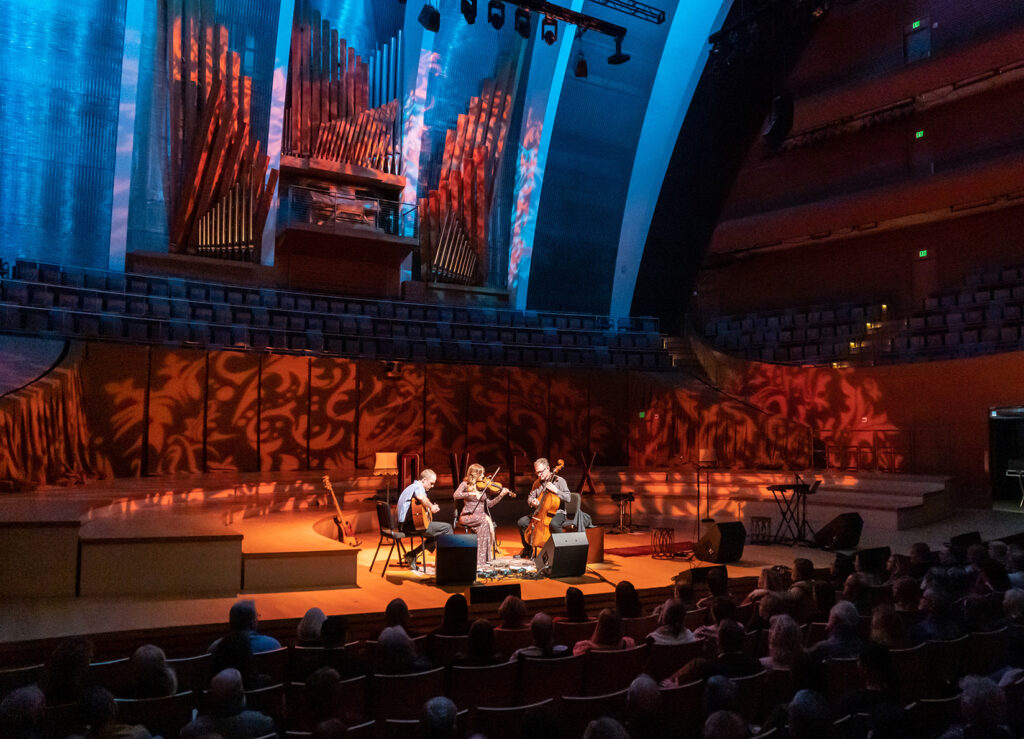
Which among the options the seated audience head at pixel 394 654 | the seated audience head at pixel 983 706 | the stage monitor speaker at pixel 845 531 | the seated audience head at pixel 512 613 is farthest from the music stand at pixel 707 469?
the seated audience head at pixel 983 706

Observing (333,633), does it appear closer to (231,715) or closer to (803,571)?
(231,715)

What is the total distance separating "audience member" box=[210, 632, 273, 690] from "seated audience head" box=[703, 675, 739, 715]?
199cm

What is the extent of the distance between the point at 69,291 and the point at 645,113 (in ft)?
42.1

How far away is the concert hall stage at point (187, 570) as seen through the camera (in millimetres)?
5727

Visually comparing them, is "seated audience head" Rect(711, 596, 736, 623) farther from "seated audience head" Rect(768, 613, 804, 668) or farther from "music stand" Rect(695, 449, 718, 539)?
"music stand" Rect(695, 449, 718, 539)

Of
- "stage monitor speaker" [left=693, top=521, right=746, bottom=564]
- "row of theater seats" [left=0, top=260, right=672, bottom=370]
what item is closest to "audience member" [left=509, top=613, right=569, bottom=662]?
"stage monitor speaker" [left=693, top=521, right=746, bottom=564]

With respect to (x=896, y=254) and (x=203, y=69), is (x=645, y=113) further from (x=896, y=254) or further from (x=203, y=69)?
(x=203, y=69)

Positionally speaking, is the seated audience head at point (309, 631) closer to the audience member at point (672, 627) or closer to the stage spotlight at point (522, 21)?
the audience member at point (672, 627)

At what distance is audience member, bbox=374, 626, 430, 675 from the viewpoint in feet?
13.1

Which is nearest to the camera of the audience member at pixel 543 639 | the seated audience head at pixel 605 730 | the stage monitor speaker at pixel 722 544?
the seated audience head at pixel 605 730

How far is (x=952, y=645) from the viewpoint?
449 centimetres

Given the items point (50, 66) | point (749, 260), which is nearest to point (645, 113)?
point (749, 260)

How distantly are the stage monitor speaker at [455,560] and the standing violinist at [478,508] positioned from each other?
2.87ft

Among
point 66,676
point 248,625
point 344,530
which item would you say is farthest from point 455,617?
point 344,530
